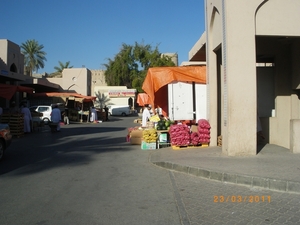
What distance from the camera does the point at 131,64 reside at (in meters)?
62.4

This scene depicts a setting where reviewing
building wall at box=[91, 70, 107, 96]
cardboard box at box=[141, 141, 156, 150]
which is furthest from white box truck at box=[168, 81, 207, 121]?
building wall at box=[91, 70, 107, 96]

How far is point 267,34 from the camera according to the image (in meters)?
9.04

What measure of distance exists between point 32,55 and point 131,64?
18.1 metres

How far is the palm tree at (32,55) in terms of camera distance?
185 feet

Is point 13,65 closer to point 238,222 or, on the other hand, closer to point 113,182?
point 113,182

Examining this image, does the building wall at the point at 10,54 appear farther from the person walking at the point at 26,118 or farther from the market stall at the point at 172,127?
the market stall at the point at 172,127

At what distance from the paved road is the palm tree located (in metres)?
51.2

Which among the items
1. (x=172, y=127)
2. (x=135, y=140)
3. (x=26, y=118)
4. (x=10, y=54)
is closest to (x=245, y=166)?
(x=172, y=127)

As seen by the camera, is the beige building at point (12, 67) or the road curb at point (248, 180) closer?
the road curb at point (248, 180)

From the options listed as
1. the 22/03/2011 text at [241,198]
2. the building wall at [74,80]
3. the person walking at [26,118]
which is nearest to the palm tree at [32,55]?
the building wall at [74,80]

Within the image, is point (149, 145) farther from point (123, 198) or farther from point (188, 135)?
point (123, 198)

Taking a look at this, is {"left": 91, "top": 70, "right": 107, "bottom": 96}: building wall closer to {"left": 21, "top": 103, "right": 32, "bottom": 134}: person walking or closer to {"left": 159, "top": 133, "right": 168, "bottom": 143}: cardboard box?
{"left": 21, "top": 103, "right": 32, "bottom": 134}: person walking

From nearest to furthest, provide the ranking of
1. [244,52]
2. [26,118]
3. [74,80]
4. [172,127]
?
[244,52]
[172,127]
[26,118]
[74,80]

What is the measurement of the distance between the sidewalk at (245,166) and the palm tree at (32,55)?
5204 centimetres
